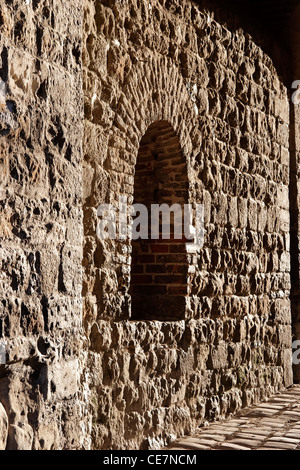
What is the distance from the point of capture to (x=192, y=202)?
558cm

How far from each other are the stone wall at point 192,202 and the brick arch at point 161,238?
0.06 metres

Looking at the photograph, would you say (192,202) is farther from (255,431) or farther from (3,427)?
(3,427)

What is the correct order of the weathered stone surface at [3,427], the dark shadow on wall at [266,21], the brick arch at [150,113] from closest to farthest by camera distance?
the weathered stone surface at [3,427]
the brick arch at [150,113]
the dark shadow on wall at [266,21]

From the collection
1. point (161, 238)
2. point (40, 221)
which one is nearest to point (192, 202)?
point (161, 238)

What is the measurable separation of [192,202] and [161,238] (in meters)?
0.36

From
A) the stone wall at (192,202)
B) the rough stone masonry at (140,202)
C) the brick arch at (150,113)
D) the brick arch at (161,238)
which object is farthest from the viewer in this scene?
the brick arch at (161,238)

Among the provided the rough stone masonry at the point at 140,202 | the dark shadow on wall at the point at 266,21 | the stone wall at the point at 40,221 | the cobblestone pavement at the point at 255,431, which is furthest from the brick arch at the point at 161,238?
the stone wall at the point at 40,221

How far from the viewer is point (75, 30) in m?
3.48

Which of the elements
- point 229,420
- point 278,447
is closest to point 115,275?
point 278,447

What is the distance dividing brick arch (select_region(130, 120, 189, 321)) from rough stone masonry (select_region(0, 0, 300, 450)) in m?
0.01

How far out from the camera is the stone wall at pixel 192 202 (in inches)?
177

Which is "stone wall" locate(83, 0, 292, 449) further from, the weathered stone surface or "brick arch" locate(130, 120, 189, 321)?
the weathered stone surface

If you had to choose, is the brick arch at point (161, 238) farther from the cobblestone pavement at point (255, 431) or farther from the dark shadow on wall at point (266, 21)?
the dark shadow on wall at point (266, 21)
